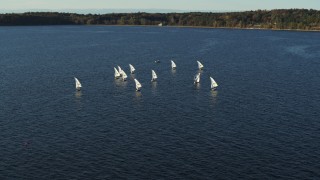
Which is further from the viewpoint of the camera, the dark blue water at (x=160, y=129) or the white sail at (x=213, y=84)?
the white sail at (x=213, y=84)

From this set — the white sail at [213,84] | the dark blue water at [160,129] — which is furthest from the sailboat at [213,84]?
the dark blue water at [160,129]

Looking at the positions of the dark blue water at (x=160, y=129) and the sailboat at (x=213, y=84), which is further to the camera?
the sailboat at (x=213, y=84)

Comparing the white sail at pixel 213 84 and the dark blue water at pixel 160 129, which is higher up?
the white sail at pixel 213 84

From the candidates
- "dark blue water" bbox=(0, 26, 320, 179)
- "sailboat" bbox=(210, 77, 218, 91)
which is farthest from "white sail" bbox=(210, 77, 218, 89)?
"dark blue water" bbox=(0, 26, 320, 179)

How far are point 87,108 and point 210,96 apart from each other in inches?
1621

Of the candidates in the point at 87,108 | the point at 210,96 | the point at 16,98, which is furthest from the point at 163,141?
the point at 16,98

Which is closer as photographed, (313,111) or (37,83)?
(313,111)

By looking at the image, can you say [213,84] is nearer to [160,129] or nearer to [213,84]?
[213,84]

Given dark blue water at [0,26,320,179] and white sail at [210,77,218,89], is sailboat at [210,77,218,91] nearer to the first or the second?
white sail at [210,77,218,89]

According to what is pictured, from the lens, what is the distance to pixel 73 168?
284 ft

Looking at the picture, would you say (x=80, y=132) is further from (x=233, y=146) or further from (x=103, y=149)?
(x=233, y=146)

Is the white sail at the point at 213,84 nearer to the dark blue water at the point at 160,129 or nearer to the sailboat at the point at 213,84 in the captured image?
the sailboat at the point at 213,84

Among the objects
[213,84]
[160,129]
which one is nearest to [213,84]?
[213,84]

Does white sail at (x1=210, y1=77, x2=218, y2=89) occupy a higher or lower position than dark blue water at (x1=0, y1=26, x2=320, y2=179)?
higher
